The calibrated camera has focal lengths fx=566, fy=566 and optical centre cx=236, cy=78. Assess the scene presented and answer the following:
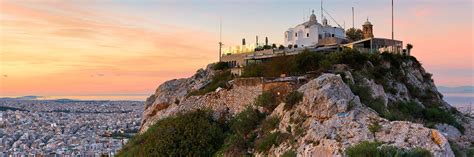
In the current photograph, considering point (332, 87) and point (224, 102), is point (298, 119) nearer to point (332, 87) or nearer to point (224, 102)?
point (332, 87)

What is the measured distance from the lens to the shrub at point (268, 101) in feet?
74.9

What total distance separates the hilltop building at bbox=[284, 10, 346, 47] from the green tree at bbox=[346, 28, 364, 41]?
829 millimetres

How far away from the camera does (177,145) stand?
23.5 m

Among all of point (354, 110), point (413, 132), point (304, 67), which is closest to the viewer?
point (413, 132)

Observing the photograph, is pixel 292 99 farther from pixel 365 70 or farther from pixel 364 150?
pixel 365 70

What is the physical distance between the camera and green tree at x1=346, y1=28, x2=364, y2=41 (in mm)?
37256

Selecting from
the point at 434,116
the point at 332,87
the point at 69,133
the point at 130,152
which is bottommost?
the point at 69,133

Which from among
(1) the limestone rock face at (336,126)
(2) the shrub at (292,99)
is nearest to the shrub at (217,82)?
(2) the shrub at (292,99)

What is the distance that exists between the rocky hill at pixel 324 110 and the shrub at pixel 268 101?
0.04 m

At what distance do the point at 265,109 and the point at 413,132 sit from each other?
785cm

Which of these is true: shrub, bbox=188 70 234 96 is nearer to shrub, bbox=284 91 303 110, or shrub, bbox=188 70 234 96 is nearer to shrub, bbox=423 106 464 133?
shrub, bbox=284 91 303 110

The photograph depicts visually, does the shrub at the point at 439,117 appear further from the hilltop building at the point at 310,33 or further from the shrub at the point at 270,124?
the hilltop building at the point at 310,33

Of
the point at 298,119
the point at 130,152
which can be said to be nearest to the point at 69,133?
the point at 130,152

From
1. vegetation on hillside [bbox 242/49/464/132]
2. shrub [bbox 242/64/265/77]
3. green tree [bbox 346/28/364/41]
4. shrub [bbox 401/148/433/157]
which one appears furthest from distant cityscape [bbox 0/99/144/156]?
shrub [bbox 401/148/433/157]
